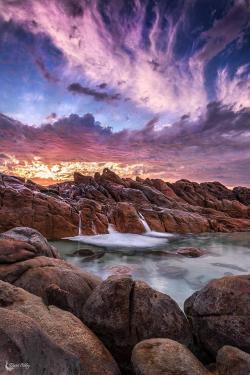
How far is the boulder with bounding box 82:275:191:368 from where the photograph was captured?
7.24 metres

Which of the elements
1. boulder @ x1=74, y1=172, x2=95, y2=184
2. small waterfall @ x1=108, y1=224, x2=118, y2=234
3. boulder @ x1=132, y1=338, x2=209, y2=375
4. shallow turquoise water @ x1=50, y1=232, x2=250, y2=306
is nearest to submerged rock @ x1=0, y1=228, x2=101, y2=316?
boulder @ x1=132, y1=338, x2=209, y2=375

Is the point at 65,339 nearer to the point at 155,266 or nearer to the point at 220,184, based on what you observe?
the point at 155,266

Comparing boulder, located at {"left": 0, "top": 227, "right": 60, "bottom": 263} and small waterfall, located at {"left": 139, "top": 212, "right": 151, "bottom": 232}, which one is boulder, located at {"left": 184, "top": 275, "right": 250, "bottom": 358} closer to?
boulder, located at {"left": 0, "top": 227, "right": 60, "bottom": 263}

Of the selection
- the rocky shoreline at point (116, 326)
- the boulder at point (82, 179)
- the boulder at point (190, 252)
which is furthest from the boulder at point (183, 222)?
the rocky shoreline at point (116, 326)

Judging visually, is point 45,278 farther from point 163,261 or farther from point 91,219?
point 91,219

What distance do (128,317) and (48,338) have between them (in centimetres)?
315

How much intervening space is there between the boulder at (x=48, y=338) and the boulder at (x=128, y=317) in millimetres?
849

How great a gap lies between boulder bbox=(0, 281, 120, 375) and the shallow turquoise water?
27.0ft

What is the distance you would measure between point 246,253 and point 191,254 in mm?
7505

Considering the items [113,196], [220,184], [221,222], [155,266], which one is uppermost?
[220,184]

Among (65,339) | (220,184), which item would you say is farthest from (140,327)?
(220,184)

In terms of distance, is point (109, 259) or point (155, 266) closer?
point (155, 266)

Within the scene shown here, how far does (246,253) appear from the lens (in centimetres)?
3012

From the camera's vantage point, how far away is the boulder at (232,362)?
5.46m
